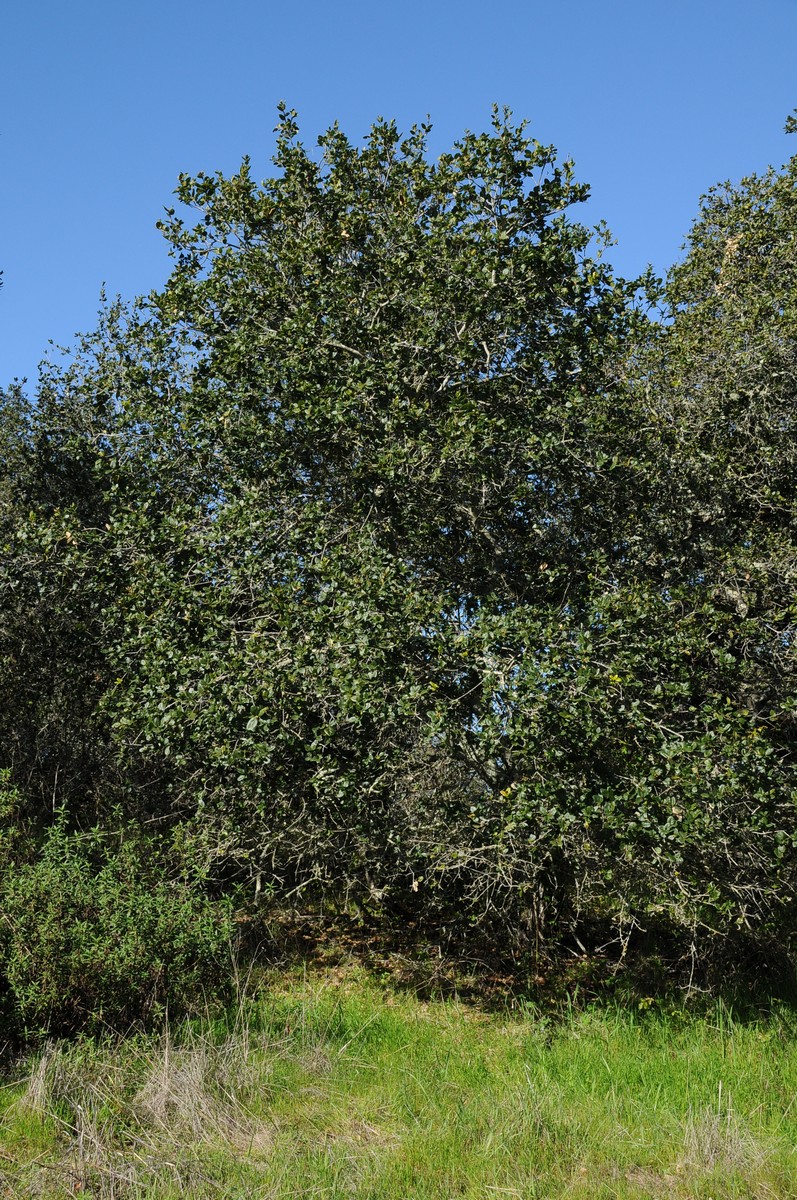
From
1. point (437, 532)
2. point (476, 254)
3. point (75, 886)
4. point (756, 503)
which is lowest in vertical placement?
point (75, 886)

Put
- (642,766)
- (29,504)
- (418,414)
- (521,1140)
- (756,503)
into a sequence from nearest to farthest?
(521,1140)
(642,766)
(418,414)
(756,503)
(29,504)

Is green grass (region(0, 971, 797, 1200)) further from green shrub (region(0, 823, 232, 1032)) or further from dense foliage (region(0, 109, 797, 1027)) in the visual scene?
dense foliage (region(0, 109, 797, 1027))

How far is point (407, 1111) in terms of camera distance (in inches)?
236

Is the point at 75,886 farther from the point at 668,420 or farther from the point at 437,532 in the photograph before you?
the point at 668,420

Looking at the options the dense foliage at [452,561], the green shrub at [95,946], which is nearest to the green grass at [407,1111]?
the green shrub at [95,946]

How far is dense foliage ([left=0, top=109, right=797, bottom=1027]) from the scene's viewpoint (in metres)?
6.79

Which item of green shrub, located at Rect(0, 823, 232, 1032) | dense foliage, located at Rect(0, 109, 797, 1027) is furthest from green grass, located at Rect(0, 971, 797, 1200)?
dense foliage, located at Rect(0, 109, 797, 1027)

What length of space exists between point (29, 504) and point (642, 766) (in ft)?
23.6

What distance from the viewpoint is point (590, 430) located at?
24.8 ft

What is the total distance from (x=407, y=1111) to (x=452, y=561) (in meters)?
4.18

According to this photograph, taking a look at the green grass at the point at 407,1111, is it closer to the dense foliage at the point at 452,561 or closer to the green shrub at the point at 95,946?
the green shrub at the point at 95,946

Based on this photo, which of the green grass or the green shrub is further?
the green shrub

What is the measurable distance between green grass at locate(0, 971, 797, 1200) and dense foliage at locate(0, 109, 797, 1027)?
3.36 feet

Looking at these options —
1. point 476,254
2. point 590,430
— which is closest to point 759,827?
point 590,430
